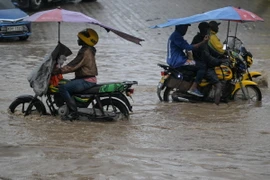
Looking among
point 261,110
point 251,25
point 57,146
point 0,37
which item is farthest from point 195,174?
point 251,25

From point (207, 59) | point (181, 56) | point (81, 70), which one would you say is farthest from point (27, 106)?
point (207, 59)

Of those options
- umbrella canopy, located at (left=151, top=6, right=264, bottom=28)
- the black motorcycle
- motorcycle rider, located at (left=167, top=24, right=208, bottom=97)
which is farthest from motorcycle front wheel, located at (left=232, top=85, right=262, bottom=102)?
the black motorcycle

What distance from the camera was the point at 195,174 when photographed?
685cm

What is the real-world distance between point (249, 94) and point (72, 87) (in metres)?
3.91

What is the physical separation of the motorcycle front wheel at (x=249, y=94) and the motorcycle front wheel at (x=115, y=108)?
2866 millimetres

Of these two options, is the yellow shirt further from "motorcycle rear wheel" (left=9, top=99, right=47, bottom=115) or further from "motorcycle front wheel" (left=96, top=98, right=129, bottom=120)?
"motorcycle rear wheel" (left=9, top=99, right=47, bottom=115)

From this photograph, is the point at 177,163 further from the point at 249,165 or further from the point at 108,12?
the point at 108,12

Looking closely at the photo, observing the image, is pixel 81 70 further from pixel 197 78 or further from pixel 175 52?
pixel 197 78

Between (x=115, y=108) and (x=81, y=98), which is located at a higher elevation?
(x=81, y=98)

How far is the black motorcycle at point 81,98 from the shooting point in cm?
950

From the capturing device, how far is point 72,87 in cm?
948

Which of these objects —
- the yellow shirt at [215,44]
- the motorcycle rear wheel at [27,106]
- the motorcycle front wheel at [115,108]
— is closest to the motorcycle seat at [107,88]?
the motorcycle front wheel at [115,108]

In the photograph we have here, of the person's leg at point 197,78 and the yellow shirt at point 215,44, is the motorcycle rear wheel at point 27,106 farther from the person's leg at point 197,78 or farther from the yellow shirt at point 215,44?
the yellow shirt at point 215,44

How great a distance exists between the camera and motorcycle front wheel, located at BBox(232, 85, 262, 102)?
38.6 ft
